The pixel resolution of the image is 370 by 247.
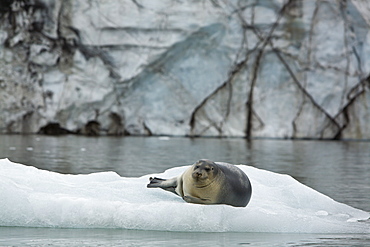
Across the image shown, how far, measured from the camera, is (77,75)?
18.1 meters

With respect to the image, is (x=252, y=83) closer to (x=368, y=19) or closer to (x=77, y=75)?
(x=368, y=19)

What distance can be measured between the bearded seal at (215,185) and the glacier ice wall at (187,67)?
47.8ft

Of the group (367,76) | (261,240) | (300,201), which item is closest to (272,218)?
(261,240)

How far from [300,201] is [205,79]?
14397 millimetres

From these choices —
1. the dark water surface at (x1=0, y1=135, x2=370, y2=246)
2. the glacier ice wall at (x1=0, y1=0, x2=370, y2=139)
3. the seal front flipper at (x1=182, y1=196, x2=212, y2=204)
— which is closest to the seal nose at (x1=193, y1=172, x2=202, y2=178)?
the seal front flipper at (x1=182, y1=196, x2=212, y2=204)

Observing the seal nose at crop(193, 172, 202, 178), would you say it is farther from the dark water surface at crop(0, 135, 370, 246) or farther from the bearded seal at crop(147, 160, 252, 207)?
the dark water surface at crop(0, 135, 370, 246)

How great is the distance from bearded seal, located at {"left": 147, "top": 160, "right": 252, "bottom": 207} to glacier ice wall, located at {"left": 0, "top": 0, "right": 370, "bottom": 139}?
14560 mm

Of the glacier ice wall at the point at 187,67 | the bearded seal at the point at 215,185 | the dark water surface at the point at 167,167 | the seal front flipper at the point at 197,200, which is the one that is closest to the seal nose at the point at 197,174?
the bearded seal at the point at 215,185

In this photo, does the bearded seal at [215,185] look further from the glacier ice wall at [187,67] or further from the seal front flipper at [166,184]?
the glacier ice wall at [187,67]

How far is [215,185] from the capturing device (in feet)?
12.3

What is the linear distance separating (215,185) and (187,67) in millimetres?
14955

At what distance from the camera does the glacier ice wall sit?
59.1ft

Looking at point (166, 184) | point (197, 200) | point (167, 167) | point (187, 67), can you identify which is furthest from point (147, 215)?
point (187, 67)

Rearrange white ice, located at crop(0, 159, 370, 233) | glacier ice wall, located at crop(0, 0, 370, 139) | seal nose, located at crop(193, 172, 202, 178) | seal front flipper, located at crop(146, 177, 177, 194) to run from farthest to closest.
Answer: glacier ice wall, located at crop(0, 0, 370, 139), seal front flipper, located at crop(146, 177, 177, 194), seal nose, located at crop(193, 172, 202, 178), white ice, located at crop(0, 159, 370, 233)
